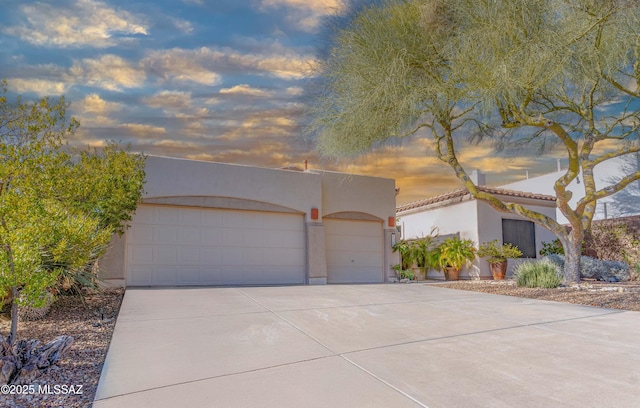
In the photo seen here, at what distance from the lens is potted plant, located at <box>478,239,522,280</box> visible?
14.5 metres

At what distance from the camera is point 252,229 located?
12.3 metres

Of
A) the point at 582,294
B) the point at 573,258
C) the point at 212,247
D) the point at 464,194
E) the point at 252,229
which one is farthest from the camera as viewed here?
the point at 464,194

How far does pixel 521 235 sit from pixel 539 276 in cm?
597

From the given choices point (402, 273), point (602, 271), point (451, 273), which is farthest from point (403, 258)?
point (602, 271)

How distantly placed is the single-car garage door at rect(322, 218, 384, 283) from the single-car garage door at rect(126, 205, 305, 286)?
3.90ft

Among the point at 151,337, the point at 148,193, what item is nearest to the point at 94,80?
the point at 148,193

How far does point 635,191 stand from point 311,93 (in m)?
15.9

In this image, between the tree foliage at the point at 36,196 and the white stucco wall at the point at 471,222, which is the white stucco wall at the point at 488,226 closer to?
the white stucco wall at the point at 471,222

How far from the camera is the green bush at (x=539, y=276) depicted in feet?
34.4

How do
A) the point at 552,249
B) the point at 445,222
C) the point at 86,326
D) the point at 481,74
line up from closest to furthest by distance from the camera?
the point at 86,326, the point at 481,74, the point at 552,249, the point at 445,222

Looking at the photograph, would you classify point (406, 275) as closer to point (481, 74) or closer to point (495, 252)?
point (495, 252)

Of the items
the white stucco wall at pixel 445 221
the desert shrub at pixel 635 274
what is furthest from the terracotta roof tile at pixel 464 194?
the desert shrub at pixel 635 274

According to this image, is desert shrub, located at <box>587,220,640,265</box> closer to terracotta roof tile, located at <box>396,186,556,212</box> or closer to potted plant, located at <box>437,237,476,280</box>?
terracotta roof tile, located at <box>396,186,556,212</box>

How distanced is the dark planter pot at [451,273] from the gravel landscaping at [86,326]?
3664mm
